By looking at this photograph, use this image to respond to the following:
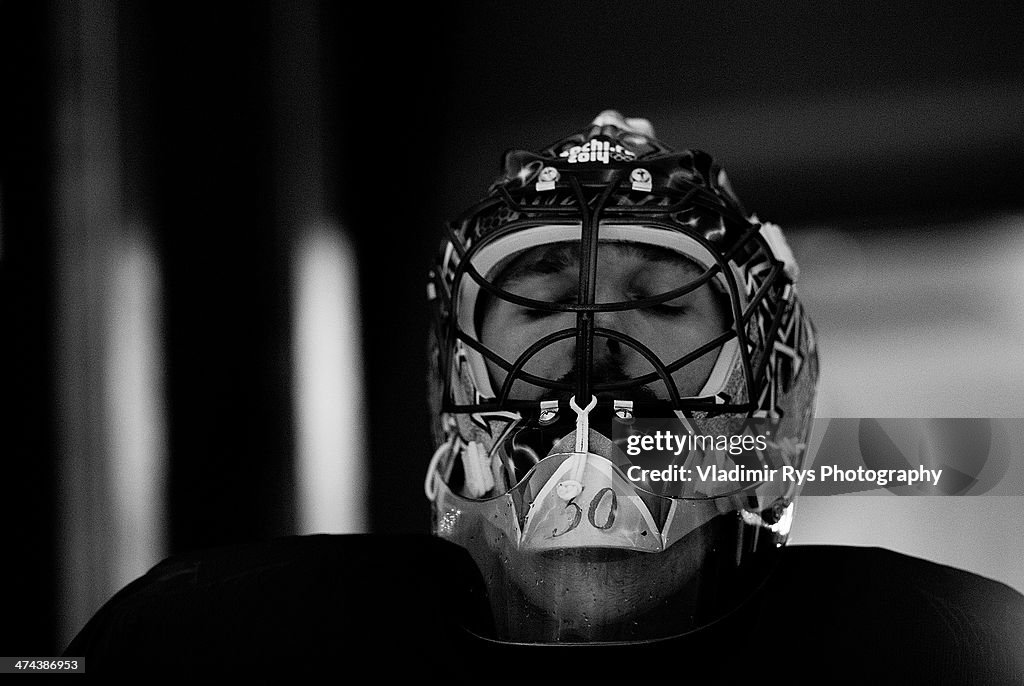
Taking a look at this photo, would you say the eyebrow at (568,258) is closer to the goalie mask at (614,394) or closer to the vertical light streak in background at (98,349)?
the goalie mask at (614,394)

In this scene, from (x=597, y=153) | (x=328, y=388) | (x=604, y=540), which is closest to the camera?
(x=604, y=540)

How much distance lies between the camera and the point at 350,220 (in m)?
1.67

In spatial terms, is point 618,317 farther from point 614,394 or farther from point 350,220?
point 350,220

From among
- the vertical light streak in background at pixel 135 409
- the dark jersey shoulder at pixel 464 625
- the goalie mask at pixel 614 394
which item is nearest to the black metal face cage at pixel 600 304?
the goalie mask at pixel 614 394

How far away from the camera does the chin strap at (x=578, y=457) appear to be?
2.34ft

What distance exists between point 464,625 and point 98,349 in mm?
943

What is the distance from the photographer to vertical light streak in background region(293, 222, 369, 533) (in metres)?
1.64

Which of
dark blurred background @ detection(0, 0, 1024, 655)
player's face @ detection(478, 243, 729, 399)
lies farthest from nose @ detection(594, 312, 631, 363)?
dark blurred background @ detection(0, 0, 1024, 655)

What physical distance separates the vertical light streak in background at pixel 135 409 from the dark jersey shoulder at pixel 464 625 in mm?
536

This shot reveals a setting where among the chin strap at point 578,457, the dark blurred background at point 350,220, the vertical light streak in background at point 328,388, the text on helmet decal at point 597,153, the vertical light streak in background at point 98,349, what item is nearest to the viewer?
the chin strap at point 578,457

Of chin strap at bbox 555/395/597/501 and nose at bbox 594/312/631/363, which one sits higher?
nose at bbox 594/312/631/363

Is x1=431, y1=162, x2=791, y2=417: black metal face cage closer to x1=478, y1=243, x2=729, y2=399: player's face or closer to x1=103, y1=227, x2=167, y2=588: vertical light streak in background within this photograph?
x1=478, y1=243, x2=729, y2=399: player's face

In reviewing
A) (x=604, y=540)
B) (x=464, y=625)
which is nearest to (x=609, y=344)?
(x=604, y=540)

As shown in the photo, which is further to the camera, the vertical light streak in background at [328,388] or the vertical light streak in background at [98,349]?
the vertical light streak in background at [328,388]
